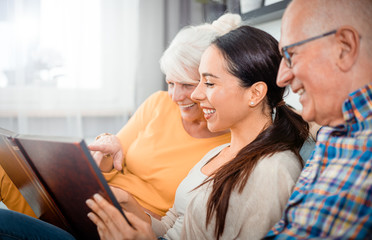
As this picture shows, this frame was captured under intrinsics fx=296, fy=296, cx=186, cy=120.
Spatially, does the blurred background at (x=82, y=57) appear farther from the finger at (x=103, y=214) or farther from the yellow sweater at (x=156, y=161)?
the finger at (x=103, y=214)

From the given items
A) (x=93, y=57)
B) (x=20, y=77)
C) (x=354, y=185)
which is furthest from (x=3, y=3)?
(x=354, y=185)

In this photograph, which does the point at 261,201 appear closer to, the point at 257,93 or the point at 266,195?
the point at 266,195

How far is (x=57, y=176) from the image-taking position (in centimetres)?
82

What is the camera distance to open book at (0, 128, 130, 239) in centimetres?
71

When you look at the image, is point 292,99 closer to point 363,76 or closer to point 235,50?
point 235,50

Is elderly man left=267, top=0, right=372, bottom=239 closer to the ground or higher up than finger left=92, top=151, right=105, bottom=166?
higher up

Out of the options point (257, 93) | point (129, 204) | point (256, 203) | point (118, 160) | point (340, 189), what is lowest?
point (129, 204)

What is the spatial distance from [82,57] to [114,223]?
156cm

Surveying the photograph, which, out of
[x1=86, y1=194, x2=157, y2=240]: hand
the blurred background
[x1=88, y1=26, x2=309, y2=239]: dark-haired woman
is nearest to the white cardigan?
[x1=88, y1=26, x2=309, y2=239]: dark-haired woman

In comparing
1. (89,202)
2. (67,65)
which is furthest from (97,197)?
(67,65)

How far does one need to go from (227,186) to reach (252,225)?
0.42 feet

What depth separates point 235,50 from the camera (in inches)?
38.1

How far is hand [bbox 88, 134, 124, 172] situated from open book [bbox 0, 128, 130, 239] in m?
0.33

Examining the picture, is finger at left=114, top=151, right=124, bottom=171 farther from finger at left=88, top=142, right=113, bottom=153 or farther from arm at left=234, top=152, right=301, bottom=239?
arm at left=234, top=152, right=301, bottom=239
